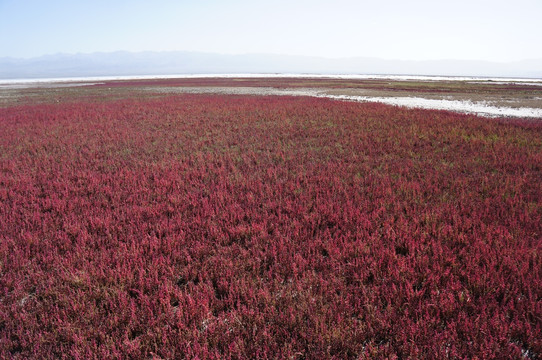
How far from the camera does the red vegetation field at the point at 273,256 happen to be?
110 inches

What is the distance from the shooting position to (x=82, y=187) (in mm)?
7301

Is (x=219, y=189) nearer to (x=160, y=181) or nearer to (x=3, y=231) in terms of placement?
(x=160, y=181)

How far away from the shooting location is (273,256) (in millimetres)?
4223

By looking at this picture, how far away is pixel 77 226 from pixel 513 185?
358 inches

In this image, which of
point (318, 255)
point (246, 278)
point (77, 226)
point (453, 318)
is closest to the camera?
point (453, 318)

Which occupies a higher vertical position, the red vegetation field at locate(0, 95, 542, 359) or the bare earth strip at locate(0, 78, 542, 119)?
the bare earth strip at locate(0, 78, 542, 119)

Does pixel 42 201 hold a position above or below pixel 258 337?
above

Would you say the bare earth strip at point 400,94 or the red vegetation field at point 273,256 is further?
the bare earth strip at point 400,94

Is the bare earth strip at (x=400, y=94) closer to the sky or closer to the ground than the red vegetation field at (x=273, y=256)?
closer to the sky

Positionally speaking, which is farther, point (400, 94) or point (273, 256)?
point (400, 94)

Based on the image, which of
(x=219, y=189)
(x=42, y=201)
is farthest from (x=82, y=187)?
(x=219, y=189)

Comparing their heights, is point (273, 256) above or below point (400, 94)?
below

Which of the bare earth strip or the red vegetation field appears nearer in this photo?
the red vegetation field

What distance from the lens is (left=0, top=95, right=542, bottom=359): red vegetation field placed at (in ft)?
9.16
